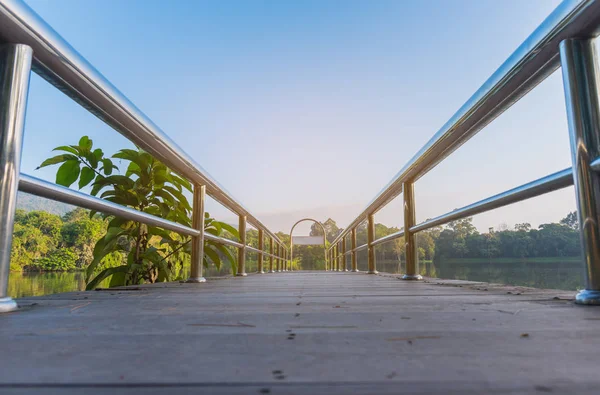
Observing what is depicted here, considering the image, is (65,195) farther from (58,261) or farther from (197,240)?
(58,261)

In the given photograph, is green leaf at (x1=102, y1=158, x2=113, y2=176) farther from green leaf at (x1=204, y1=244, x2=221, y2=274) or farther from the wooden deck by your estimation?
the wooden deck

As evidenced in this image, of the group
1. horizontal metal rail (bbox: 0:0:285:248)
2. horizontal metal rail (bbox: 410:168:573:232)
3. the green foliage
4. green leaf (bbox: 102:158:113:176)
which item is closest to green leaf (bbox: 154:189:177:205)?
green leaf (bbox: 102:158:113:176)

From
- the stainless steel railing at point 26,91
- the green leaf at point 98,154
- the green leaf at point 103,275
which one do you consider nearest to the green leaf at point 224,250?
the green leaf at point 103,275

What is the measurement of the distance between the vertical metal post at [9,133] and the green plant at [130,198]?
1.15 metres

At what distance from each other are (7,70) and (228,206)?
1.65 metres

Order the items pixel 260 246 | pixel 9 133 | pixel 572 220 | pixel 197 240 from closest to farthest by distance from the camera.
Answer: pixel 9 133
pixel 572 220
pixel 197 240
pixel 260 246

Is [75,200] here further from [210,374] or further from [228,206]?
[228,206]

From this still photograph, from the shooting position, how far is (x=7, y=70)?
0.62 metres

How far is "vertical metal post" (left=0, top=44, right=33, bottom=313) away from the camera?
58 centimetres

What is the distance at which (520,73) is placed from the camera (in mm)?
804

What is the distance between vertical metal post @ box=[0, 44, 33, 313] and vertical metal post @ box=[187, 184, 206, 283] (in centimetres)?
93

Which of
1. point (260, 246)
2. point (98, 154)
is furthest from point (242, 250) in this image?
point (98, 154)

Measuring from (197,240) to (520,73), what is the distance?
50.3 inches

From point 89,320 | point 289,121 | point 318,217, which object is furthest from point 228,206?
point 289,121
